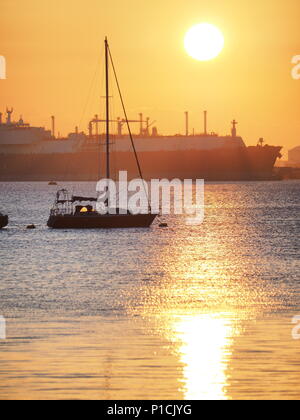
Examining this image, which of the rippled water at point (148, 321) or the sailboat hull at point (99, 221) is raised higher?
the rippled water at point (148, 321)

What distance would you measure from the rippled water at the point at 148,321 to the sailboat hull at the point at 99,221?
6.60 m

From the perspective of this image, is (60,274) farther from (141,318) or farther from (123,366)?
(123,366)

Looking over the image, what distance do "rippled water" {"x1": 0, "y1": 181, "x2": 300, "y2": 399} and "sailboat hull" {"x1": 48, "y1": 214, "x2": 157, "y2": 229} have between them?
21.6 feet

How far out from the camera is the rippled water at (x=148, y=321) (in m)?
15.6

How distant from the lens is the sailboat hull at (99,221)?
2061 inches

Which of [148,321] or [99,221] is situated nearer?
[148,321]

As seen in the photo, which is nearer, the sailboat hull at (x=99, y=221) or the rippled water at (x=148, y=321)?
the rippled water at (x=148, y=321)

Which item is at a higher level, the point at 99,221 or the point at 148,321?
the point at 148,321

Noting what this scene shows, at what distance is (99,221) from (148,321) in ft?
100

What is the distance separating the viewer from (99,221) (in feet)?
171

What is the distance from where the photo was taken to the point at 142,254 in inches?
1613

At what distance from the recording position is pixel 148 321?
2184cm
